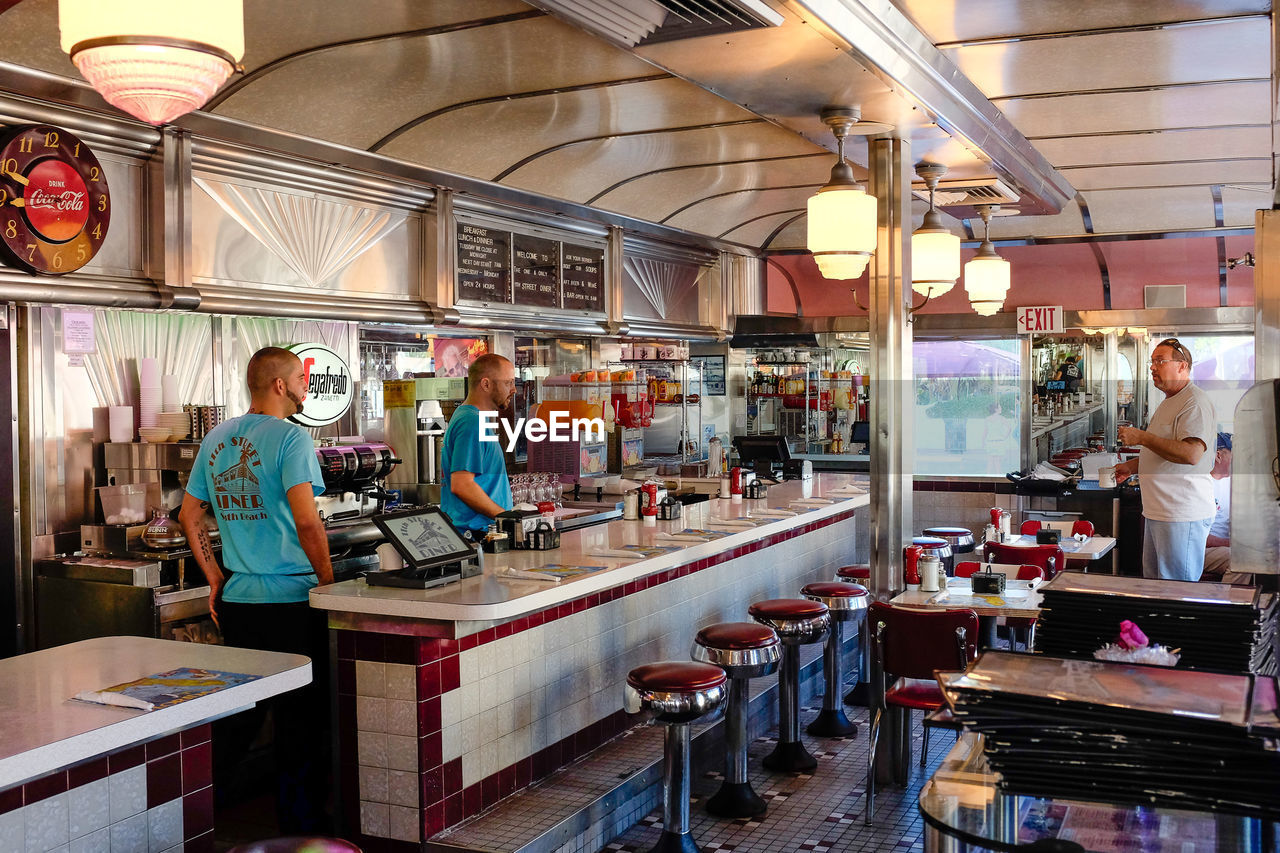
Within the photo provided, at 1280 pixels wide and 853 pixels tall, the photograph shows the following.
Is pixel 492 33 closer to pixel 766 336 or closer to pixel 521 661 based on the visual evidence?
pixel 521 661

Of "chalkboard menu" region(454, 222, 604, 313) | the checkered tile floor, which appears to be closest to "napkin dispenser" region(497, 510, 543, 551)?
the checkered tile floor

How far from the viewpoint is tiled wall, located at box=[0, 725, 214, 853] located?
7.87ft

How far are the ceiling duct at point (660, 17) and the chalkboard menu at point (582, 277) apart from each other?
14.3 feet

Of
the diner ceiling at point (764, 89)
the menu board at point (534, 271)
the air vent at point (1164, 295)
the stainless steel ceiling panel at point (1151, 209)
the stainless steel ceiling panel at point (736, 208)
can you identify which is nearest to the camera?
the diner ceiling at point (764, 89)

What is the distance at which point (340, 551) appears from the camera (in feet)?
18.1

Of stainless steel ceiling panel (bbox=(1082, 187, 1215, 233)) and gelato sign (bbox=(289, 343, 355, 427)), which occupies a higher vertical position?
stainless steel ceiling panel (bbox=(1082, 187, 1215, 233))

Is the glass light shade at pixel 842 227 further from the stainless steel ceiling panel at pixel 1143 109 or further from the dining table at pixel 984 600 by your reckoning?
the stainless steel ceiling panel at pixel 1143 109

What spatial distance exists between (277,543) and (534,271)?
4026 mm

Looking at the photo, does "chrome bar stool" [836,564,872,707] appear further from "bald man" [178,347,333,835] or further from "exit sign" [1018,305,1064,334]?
"exit sign" [1018,305,1064,334]

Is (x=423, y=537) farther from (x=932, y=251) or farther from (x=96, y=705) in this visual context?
(x=932, y=251)

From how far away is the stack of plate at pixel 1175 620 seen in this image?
2.53m

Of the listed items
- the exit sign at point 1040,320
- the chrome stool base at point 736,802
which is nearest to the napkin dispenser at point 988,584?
the chrome stool base at point 736,802

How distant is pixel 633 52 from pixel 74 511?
3.28m

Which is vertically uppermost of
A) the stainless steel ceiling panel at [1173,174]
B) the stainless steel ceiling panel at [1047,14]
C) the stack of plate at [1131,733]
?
the stainless steel ceiling panel at [1173,174]
